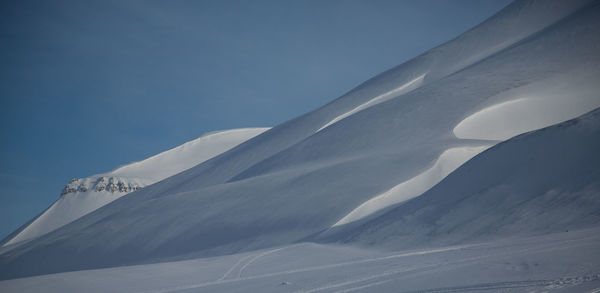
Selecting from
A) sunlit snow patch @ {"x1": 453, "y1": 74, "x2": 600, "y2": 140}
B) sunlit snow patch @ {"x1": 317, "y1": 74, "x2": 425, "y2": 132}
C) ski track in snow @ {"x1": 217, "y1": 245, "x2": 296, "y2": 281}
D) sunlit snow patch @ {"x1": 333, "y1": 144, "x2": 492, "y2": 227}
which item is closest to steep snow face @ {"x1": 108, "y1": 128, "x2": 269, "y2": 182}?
sunlit snow patch @ {"x1": 317, "y1": 74, "x2": 425, "y2": 132}

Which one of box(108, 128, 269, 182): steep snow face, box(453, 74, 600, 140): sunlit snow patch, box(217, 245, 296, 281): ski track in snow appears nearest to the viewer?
box(217, 245, 296, 281): ski track in snow

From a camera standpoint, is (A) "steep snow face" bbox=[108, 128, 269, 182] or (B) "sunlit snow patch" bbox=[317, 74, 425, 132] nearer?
(B) "sunlit snow patch" bbox=[317, 74, 425, 132]

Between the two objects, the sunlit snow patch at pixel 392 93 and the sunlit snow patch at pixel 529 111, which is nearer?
the sunlit snow patch at pixel 529 111

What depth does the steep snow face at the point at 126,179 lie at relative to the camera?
9328cm

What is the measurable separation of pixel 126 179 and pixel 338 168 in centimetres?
8943

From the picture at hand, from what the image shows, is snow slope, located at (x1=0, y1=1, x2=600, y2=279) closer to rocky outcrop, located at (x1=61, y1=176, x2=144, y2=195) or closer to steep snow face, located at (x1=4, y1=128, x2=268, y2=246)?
steep snow face, located at (x1=4, y1=128, x2=268, y2=246)

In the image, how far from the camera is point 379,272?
902 cm

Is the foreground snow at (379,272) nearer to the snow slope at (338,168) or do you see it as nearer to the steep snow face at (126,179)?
the snow slope at (338,168)

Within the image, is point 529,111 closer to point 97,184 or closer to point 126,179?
point 126,179

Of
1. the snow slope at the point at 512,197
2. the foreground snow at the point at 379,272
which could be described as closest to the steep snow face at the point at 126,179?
the foreground snow at the point at 379,272

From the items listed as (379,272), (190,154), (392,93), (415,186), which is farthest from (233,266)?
(190,154)

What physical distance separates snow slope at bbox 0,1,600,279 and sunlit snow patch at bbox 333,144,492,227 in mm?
129

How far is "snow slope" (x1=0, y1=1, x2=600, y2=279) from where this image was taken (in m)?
20.5

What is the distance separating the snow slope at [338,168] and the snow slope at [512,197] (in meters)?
3.44
